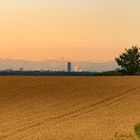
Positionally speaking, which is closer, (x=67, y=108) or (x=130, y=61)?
(x=67, y=108)

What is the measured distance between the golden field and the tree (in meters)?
51.2

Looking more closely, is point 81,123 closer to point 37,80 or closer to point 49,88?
point 49,88

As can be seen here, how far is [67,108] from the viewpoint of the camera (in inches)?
1609

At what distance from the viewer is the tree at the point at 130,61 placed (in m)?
120

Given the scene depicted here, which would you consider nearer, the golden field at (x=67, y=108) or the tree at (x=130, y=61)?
the golden field at (x=67, y=108)

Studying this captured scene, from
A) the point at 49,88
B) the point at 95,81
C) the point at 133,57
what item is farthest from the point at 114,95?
the point at 133,57

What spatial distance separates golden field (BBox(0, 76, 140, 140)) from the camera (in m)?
28.6

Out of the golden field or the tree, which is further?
the tree

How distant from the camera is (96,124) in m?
32.1

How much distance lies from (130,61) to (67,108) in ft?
271

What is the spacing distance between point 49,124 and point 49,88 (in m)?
24.3

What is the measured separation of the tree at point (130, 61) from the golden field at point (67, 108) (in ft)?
168

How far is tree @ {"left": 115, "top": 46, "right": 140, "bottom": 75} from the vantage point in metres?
120

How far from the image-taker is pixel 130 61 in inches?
4793
